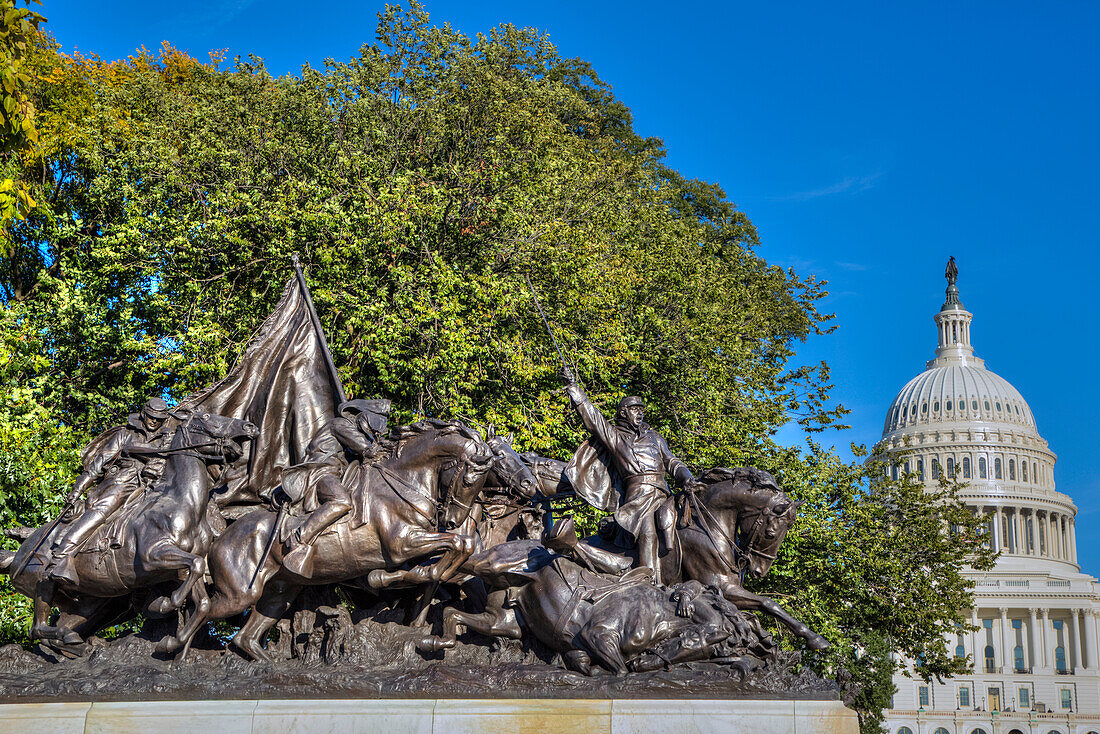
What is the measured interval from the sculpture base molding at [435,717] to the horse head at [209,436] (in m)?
2.65

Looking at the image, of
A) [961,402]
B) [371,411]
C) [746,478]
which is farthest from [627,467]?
[961,402]

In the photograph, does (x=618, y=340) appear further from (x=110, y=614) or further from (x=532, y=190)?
(x=110, y=614)

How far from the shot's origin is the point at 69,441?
19312 millimetres

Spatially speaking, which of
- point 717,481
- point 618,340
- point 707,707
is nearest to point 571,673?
point 707,707

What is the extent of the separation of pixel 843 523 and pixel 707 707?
1451 cm

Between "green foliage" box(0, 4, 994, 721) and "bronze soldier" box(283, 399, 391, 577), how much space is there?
7.44 m

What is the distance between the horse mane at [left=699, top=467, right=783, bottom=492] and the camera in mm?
11242

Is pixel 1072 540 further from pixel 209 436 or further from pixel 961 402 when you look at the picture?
pixel 209 436

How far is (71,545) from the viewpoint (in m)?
10.9

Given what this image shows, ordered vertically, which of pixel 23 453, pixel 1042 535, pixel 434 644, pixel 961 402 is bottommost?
pixel 434 644

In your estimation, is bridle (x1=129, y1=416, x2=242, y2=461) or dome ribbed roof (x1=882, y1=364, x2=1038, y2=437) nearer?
bridle (x1=129, y1=416, x2=242, y2=461)

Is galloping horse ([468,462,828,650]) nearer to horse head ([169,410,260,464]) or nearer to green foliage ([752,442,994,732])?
horse head ([169,410,260,464])

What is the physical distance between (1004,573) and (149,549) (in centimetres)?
10581

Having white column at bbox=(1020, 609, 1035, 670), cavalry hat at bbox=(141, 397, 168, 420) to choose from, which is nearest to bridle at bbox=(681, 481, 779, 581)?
cavalry hat at bbox=(141, 397, 168, 420)
